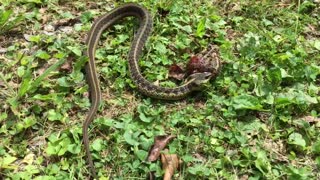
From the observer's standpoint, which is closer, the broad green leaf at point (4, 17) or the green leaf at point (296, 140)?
the green leaf at point (296, 140)

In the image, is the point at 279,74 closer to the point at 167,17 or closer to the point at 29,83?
the point at 167,17

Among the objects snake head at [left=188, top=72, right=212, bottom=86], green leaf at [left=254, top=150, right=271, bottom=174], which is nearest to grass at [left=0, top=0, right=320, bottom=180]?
green leaf at [left=254, top=150, right=271, bottom=174]

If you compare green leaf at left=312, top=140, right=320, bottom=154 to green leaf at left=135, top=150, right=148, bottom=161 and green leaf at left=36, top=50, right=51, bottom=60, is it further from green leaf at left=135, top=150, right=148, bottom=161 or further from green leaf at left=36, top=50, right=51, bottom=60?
green leaf at left=36, top=50, right=51, bottom=60

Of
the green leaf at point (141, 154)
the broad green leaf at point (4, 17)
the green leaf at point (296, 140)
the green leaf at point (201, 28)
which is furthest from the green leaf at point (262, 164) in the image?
the broad green leaf at point (4, 17)

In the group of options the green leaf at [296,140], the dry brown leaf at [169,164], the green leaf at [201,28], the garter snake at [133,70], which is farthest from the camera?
the green leaf at [201,28]

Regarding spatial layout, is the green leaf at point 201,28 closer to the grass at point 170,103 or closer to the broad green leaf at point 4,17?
the grass at point 170,103

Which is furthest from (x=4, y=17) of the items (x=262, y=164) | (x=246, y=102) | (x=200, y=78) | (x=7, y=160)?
(x=262, y=164)
